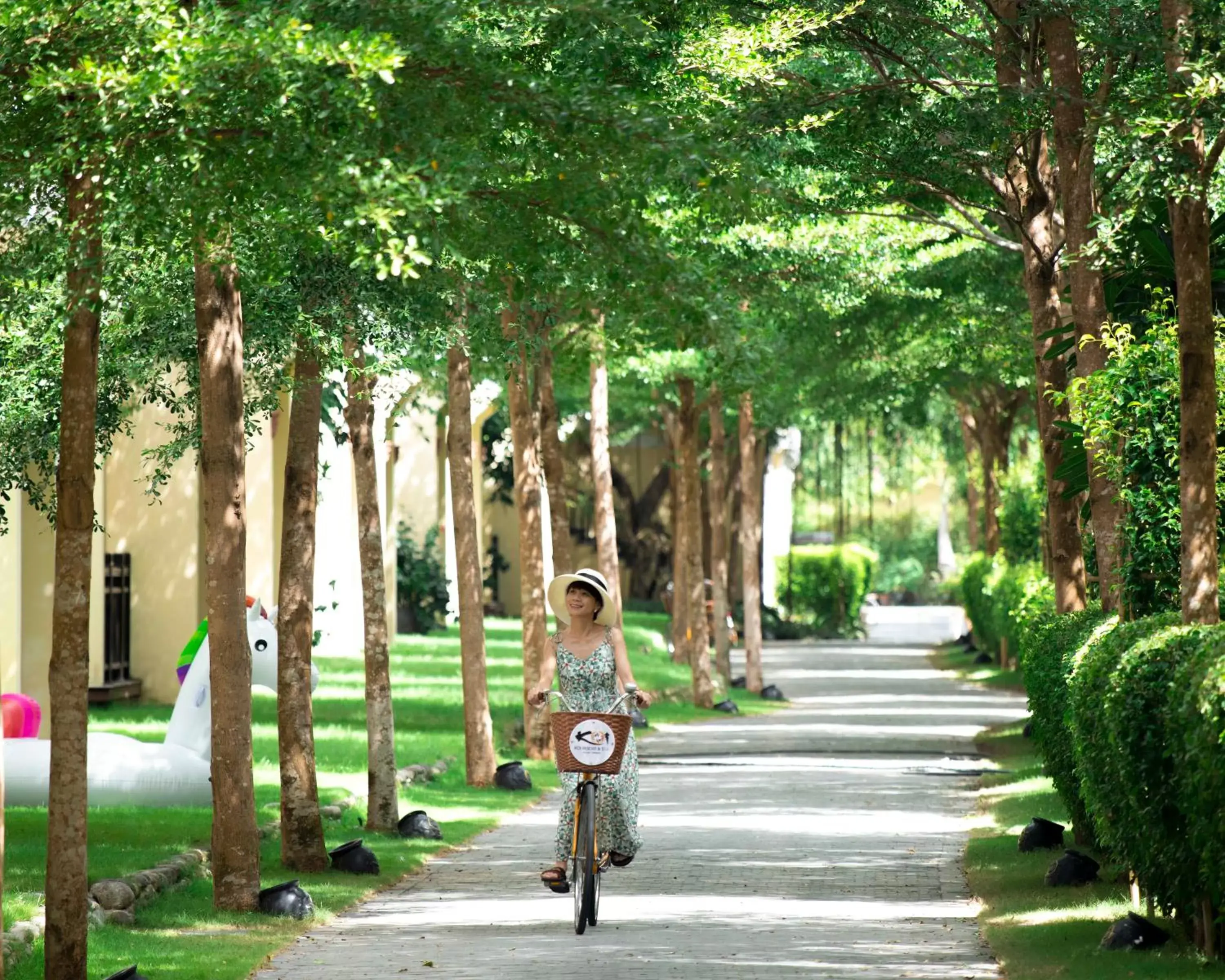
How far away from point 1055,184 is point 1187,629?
896cm

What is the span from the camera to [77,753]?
28.1 feet

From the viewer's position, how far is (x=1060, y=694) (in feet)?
40.2

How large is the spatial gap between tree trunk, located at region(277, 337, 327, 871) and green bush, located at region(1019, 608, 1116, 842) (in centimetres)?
481

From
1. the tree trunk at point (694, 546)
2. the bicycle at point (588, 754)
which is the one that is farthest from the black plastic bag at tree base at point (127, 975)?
the tree trunk at point (694, 546)

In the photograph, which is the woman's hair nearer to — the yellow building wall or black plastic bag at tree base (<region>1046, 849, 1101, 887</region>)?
black plastic bag at tree base (<region>1046, 849, 1101, 887</region>)

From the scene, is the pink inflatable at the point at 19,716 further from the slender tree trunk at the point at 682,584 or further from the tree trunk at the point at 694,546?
the slender tree trunk at the point at 682,584

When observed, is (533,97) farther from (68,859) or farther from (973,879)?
(973,879)

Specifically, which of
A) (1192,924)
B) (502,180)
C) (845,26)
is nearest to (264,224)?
(502,180)

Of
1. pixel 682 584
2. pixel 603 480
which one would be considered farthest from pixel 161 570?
pixel 682 584

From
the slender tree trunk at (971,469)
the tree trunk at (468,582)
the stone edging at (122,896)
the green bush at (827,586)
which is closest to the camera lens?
the stone edging at (122,896)

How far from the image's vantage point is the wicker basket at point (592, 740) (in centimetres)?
1009

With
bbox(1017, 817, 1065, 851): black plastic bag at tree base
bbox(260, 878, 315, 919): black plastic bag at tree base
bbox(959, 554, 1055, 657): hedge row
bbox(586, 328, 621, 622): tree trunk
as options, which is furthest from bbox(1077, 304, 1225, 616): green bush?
bbox(586, 328, 621, 622): tree trunk

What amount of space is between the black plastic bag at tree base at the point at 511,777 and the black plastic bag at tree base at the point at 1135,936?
30.4ft

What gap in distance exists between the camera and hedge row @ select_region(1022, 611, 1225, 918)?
7.05m
